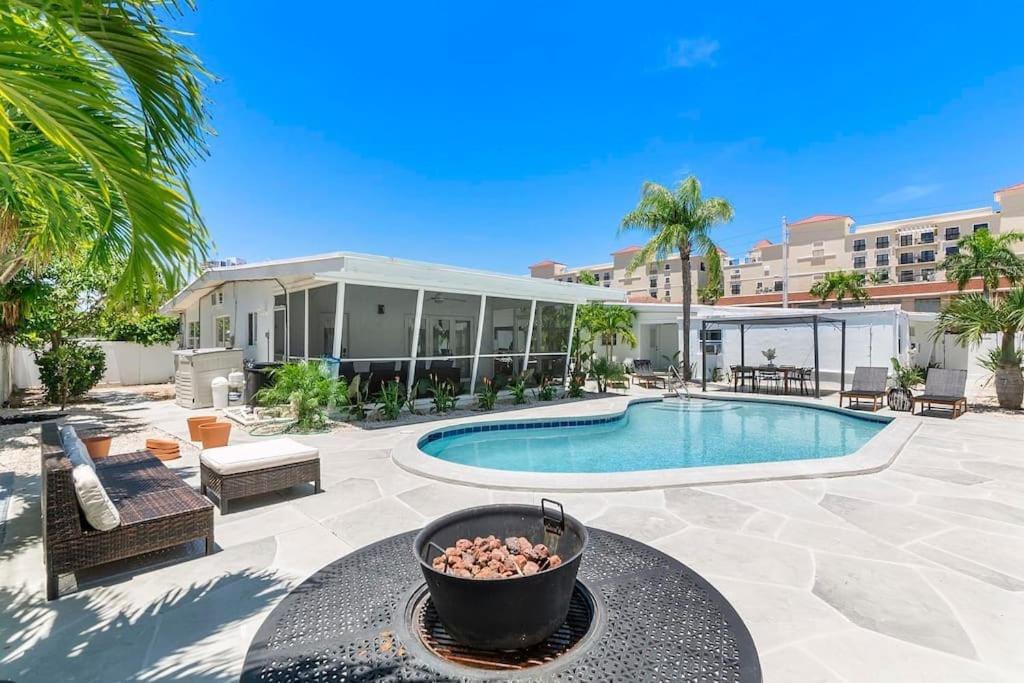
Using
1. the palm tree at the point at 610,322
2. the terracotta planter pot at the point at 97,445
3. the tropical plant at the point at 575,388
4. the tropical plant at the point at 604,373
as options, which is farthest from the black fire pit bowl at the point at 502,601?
the palm tree at the point at 610,322

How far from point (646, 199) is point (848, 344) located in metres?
9.48

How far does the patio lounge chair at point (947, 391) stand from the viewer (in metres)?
11.3

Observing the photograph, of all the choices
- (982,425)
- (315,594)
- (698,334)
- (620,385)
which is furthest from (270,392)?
(698,334)

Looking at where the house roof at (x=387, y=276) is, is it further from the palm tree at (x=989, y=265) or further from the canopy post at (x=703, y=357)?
the palm tree at (x=989, y=265)

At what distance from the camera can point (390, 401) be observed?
430 inches

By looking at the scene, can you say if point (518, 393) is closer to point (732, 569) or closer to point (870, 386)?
point (870, 386)

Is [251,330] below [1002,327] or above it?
below

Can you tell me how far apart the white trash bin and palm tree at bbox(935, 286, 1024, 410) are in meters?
19.2

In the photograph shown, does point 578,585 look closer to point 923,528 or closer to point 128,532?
→ point 128,532

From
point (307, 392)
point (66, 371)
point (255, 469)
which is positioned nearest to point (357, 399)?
point (307, 392)

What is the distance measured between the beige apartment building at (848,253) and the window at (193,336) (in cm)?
4193

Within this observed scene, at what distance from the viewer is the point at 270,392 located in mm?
9414

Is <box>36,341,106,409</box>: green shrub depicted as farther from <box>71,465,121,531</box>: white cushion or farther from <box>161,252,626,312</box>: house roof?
<box>71,465,121,531</box>: white cushion

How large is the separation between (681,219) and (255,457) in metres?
17.3
